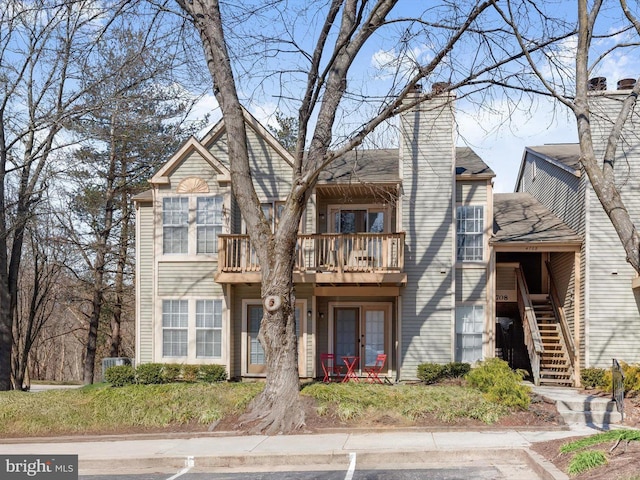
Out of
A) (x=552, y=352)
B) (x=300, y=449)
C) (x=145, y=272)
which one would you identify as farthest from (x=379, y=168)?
(x=300, y=449)

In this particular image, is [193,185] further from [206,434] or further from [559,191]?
[559,191]

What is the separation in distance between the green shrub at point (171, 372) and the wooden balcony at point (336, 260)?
8.92ft

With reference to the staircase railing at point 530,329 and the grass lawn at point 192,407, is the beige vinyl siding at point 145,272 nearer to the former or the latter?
the grass lawn at point 192,407

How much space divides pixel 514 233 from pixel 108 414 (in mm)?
11683

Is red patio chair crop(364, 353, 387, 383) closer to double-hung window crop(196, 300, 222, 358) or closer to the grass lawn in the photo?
the grass lawn

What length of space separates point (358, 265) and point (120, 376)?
6.87 meters

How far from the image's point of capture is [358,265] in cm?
1778

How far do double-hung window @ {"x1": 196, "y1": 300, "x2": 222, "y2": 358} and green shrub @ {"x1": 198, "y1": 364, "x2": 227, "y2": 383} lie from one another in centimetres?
61

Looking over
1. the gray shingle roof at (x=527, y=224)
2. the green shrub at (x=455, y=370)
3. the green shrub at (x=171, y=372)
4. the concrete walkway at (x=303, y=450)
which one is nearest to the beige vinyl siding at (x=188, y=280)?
the green shrub at (x=171, y=372)

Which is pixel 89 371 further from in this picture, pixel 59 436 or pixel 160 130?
pixel 59 436

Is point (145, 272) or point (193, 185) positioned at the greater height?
point (193, 185)

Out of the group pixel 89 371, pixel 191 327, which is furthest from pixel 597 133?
pixel 89 371

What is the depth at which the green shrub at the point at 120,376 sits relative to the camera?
695 inches

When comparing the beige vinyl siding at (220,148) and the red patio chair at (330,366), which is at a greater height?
the beige vinyl siding at (220,148)
